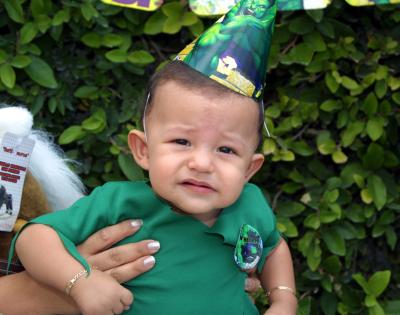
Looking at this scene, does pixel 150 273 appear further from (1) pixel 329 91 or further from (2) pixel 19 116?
(1) pixel 329 91

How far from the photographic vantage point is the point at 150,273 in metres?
1.81

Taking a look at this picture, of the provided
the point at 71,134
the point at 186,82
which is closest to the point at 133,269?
the point at 186,82

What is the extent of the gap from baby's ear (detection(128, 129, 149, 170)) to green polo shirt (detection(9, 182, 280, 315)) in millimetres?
66

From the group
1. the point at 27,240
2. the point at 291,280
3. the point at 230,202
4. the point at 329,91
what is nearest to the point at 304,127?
the point at 329,91

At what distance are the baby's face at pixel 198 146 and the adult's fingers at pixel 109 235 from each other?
0.42 feet

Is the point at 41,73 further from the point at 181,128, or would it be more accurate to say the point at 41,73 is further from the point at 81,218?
the point at 181,128

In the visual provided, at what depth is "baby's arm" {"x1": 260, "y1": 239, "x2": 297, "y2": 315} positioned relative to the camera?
76.7 inches

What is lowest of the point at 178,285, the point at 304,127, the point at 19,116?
the point at 304,127

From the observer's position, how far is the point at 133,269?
5.87 ft

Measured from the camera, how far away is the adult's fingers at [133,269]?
70.3 inches

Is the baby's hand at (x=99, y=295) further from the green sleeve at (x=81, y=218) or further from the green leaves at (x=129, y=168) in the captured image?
the green leaves at (x=129, y=168)

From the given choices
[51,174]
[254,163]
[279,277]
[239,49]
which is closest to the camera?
[239,49]

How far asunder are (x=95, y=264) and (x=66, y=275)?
142mm

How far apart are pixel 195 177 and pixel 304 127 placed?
1.29m
